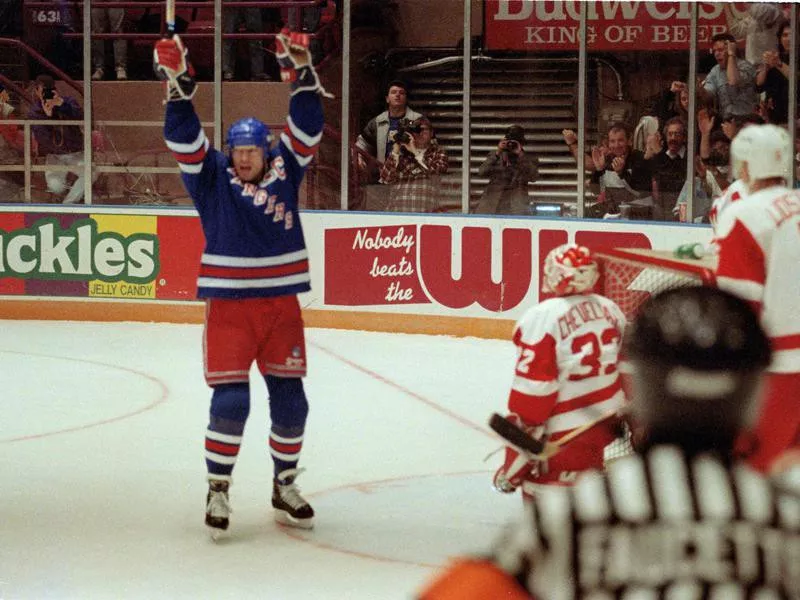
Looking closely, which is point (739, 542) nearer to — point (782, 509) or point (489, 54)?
point (782, 509)

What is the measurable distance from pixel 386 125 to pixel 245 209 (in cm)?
563

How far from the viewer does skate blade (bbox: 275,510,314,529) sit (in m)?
4.81

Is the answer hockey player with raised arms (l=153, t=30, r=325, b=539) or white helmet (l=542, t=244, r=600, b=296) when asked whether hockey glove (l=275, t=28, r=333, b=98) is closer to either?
hockey player with raised arms (l=153, t=30, r=325, b=539)

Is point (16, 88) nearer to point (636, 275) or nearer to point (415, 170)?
point (415, 170)

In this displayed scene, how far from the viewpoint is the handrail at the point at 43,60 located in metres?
10.7

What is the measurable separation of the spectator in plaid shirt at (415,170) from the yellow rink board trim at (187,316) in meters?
0.76

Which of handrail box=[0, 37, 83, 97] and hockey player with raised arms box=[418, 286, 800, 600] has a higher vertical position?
handrail box=[0, 37, 83, 97]

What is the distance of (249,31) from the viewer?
1117 centimetres

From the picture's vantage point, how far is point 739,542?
50.2 inches

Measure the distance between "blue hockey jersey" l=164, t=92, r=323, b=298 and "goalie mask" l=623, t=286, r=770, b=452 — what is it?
3.37 m

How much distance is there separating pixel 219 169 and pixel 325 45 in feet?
20.1

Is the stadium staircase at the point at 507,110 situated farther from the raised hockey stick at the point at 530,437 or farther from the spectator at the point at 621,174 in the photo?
the raised hockey stick at the point at 530,437

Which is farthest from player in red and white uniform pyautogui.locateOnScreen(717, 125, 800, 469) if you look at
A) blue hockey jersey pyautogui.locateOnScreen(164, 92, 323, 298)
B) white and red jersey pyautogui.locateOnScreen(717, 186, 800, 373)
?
blue hockey jersey pyautogui.locateOnScreen(164, 92, 323, 298)

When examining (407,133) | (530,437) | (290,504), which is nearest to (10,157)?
(407,133)
